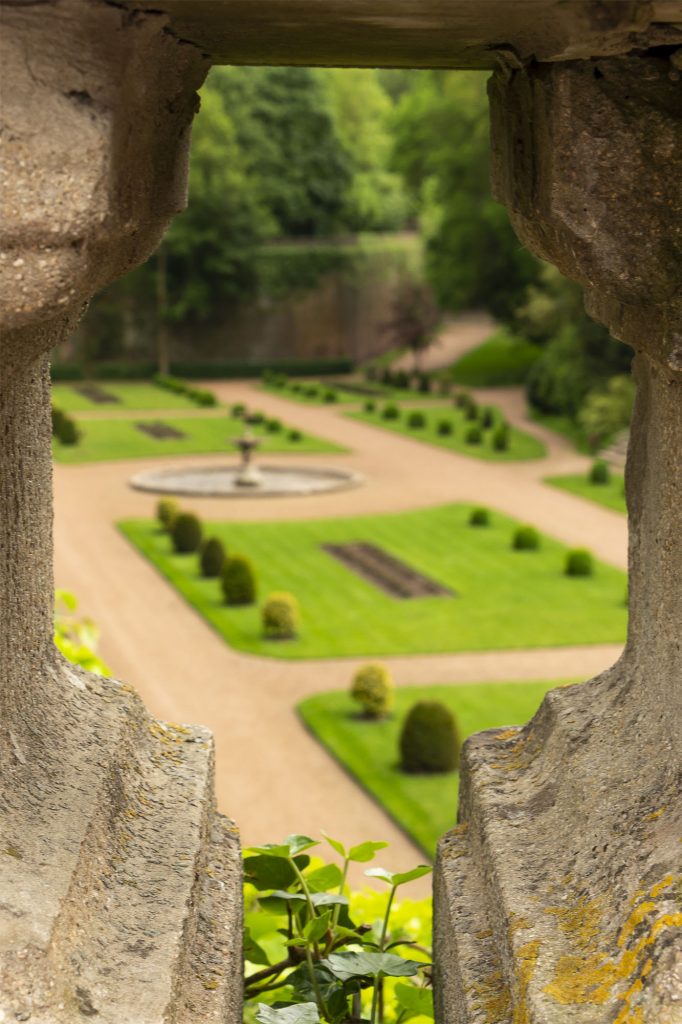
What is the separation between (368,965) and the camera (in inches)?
93.7

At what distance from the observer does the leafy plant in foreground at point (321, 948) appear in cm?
241

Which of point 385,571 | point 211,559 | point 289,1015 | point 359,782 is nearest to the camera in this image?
point 289,1015

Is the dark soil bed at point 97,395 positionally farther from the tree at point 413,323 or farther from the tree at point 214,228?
the tree at point 413,323

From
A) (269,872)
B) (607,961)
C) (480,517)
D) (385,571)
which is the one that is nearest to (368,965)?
(269,872)

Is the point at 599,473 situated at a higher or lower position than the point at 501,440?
higher

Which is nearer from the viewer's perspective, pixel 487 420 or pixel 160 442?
pixel 160 442

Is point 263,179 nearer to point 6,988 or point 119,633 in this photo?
point 119,633

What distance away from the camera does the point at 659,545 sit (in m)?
2.31

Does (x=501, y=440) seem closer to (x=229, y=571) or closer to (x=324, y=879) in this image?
(x=229, y=571)

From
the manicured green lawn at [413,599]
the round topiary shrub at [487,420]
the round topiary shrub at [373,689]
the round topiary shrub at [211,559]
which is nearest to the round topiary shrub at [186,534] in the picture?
the manicured green lawn at [413,599]

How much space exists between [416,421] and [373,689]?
20.9 m

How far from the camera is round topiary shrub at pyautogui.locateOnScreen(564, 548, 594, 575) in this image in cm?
1816

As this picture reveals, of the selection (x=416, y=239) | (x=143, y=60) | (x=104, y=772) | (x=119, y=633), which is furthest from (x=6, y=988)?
(x=416, y=239)

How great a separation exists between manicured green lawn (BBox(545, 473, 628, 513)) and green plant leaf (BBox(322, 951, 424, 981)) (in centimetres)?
2072
